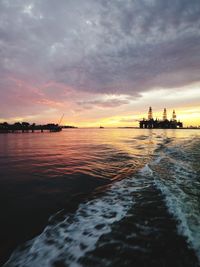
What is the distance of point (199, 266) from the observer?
2947mm

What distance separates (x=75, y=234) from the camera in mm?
4246

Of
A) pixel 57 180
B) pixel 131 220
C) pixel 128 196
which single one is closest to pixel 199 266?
pixel 131 220

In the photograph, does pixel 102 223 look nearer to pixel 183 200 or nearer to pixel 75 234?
pixel 75 234

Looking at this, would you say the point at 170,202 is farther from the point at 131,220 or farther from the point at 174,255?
the point at 174,255

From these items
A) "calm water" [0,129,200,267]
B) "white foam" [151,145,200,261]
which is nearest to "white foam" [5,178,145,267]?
"calm water" [0,129,200,267]

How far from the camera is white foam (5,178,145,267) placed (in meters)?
3.44

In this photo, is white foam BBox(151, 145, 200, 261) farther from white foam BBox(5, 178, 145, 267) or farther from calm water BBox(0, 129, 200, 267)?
white foam BBox(5, 178, 145, 267)

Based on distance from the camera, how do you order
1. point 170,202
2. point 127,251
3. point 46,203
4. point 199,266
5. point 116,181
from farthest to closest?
point 116,181 → point 46,203 → point 170,202 → point 127,251 → point 199,266

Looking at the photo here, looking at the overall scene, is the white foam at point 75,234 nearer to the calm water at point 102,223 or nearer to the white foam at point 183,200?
the calm water at point 102,223

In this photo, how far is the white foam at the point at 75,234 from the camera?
3.44 metres

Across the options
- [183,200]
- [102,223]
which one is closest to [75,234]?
[102,223]

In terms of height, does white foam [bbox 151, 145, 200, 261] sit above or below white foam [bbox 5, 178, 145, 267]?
above

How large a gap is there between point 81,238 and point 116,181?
4415 mm

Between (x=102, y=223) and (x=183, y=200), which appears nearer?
(x=102, y=223)
